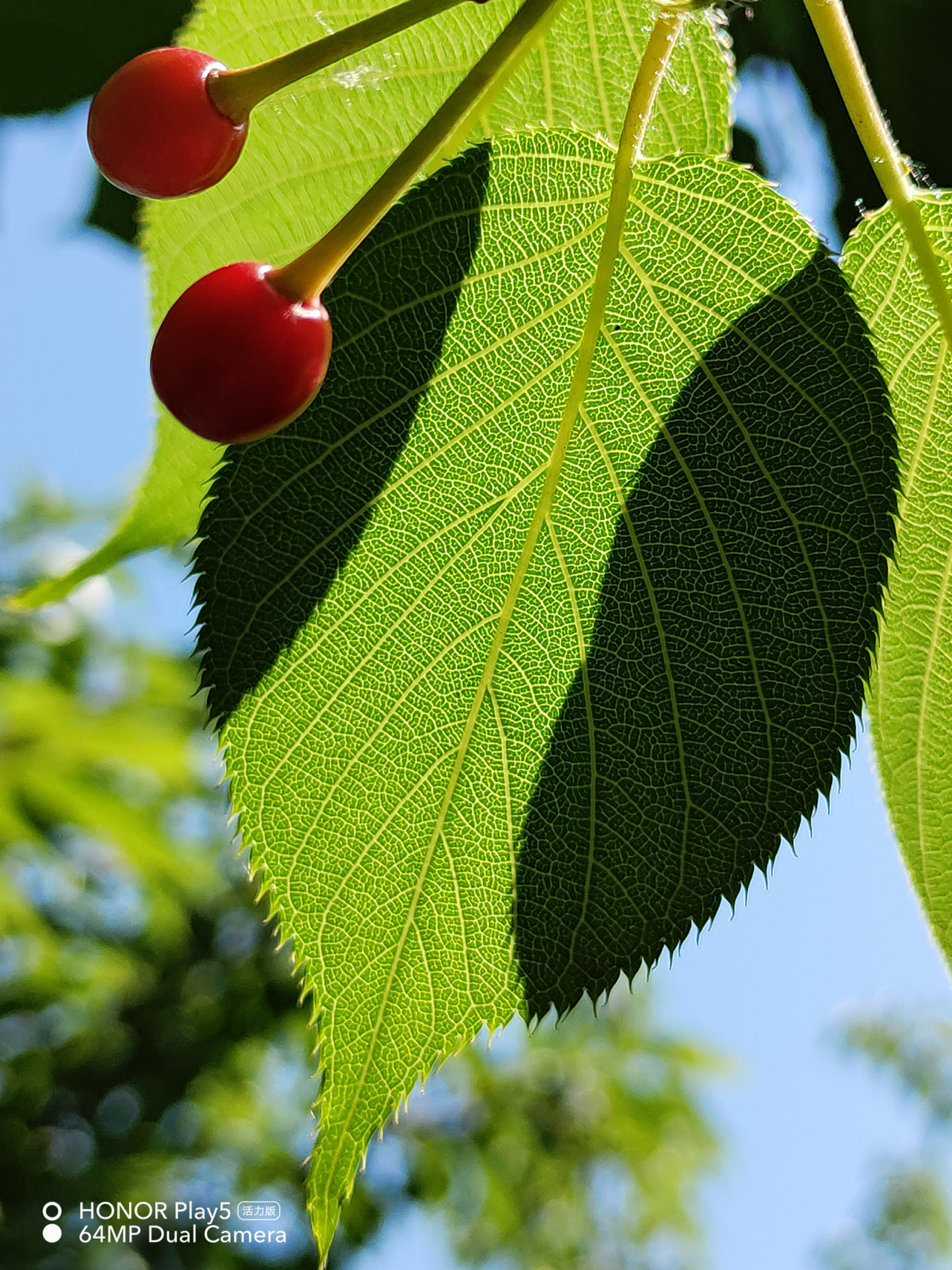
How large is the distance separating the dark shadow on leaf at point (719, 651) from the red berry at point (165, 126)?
24cm

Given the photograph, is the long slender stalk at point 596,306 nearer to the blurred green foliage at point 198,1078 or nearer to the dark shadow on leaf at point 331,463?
the dark shadow on leaf at point 331,463

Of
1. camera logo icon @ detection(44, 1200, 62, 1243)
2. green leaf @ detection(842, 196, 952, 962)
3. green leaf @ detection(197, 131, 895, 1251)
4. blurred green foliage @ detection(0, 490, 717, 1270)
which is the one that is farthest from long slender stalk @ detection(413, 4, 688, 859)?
camera logo icon @ detection(44, 1200, 62, 1243)

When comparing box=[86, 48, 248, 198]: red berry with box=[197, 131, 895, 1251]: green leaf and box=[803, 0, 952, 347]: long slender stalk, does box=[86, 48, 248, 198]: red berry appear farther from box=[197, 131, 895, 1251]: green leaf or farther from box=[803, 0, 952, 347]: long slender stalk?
box=[803, 0, 952, 347]: long slender stalk

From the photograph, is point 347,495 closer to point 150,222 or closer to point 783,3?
point 150,222

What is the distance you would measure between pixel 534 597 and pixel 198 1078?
507 cm

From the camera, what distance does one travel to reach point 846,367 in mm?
542

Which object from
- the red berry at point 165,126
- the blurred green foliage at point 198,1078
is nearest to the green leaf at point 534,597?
the red berry at point 165,126

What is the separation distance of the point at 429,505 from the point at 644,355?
0.12 metres

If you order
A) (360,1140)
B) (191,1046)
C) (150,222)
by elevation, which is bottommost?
(191,1046)

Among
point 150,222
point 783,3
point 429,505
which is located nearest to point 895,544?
point 429,505

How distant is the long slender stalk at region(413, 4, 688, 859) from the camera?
19.5 inches

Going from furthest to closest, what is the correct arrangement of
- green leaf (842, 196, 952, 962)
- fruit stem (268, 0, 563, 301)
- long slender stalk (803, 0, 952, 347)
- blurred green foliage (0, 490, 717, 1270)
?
1. blurred green foliage (0, 490, 717, 1270)
2. green leaf (842, 196, 952, 962)
3. long slender stalk (803, 0, 952, 347)
4. fruit stem (268, 0, 563, 301)

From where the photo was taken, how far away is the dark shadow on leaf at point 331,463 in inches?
20.8

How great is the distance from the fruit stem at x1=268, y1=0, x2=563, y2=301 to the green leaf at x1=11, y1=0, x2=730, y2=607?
0.20 m
